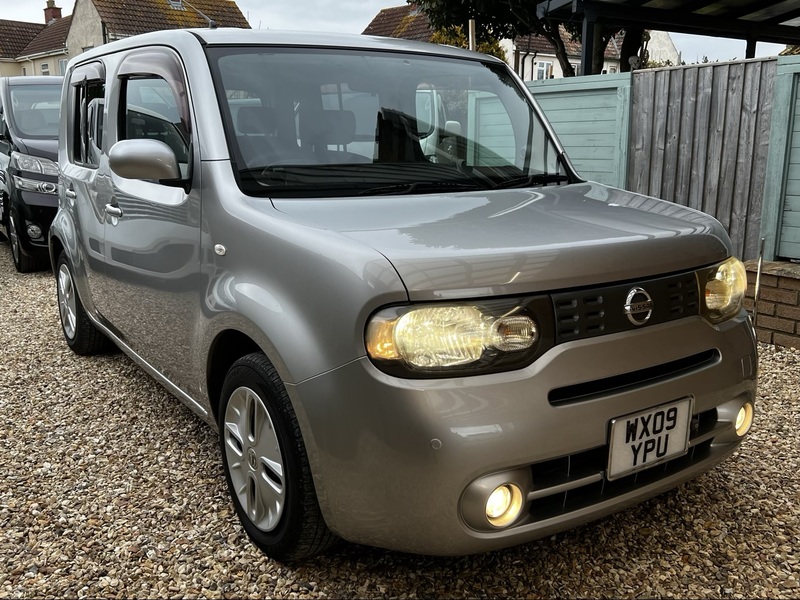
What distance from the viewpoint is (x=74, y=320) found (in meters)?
4.79

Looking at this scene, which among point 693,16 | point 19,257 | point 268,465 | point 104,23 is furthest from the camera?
point 104,23

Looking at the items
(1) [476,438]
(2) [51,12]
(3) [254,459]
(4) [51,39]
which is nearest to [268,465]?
(3) [254,459]

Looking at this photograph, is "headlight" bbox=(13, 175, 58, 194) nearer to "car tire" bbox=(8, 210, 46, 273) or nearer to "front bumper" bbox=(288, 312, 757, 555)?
"car tire" bbox=(8, 210, 46, 273)

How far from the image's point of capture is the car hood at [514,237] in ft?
6.16

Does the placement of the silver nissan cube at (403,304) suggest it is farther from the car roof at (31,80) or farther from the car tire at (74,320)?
the car roof at (31,80)

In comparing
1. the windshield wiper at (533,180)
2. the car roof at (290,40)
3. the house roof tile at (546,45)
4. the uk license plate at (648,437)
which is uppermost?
the house roof tile at (546,45)

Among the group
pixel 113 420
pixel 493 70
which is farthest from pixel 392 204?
pixel 113 420

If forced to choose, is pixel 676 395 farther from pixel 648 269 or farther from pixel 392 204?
pixel 392 204

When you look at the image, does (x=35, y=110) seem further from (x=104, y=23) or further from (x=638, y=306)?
(x=104, y=23)

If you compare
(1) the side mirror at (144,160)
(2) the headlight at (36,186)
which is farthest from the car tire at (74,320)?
(2) the headlight at (36,186)

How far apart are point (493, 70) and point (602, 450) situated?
82.8 inches

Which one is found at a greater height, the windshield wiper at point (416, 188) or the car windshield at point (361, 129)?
the car windshield at point (361, 129)

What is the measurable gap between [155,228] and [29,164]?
5.71 meters

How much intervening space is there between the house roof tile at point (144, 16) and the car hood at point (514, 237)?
30215mm
